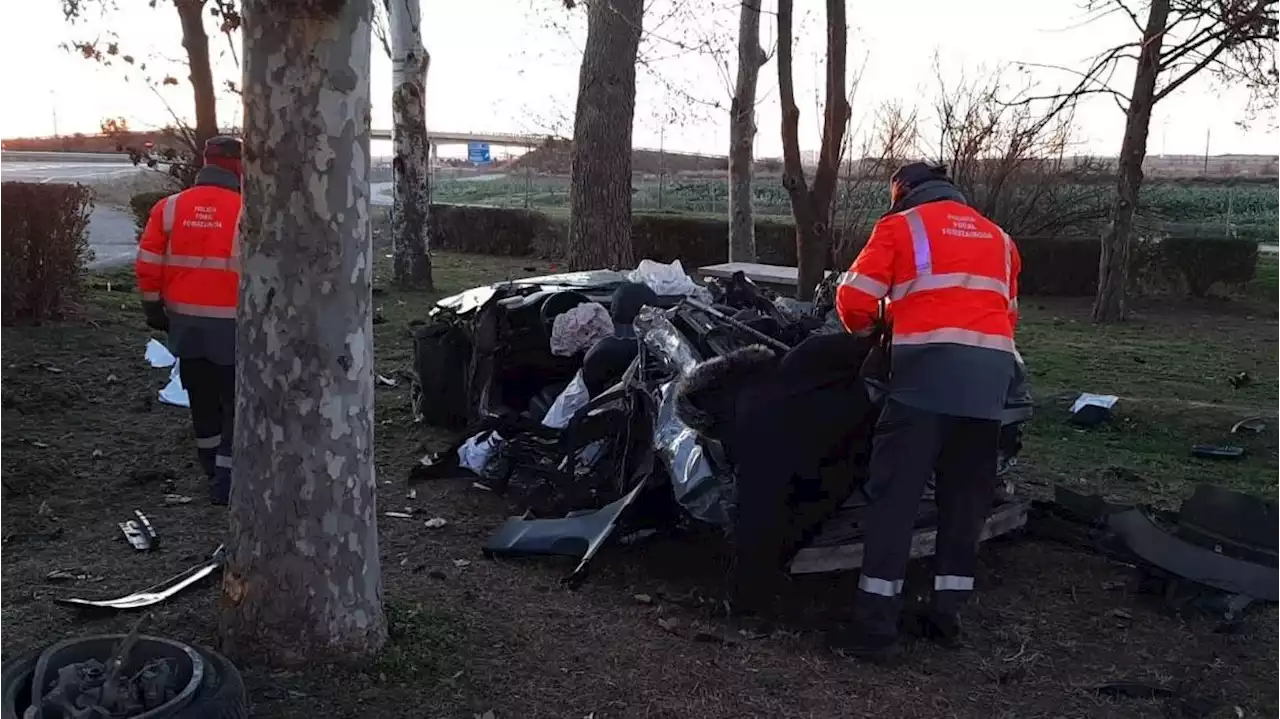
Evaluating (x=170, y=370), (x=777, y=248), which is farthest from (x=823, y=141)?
(x=777, y=248)

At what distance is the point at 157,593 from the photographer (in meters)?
4.30

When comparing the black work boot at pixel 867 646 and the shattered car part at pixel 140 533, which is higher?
the shattered car part at pixel 140 533

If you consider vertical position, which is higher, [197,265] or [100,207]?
[197,265]

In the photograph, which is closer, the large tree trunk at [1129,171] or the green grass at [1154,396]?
the green grass at [1154,396]

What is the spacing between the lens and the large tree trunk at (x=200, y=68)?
1370 centimetres

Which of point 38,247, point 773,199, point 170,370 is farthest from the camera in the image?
point 773,199

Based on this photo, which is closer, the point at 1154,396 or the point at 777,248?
the point at 1154,396

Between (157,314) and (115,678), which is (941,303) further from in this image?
(157,314)

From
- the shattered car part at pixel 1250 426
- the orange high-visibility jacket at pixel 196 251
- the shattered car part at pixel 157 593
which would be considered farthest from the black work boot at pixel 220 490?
the shattered car part at pixel 1250 426

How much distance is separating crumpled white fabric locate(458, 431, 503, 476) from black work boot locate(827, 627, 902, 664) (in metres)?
2.59

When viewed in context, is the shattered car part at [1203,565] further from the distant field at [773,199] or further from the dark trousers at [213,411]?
the distant field at [773,199]

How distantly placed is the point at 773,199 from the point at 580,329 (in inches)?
1292

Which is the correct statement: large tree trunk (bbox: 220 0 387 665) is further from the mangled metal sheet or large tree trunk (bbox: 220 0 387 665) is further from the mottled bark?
the mottled bark

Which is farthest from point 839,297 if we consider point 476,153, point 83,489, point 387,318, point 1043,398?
point 476,153
